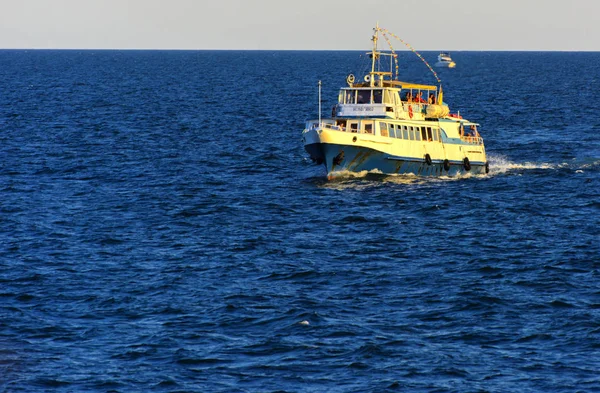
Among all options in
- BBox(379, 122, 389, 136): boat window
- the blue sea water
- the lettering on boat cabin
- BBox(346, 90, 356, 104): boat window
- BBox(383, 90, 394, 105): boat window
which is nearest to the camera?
the blue sea water

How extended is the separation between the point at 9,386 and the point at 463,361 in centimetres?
1475

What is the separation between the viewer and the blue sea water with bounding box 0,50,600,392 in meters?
33.0

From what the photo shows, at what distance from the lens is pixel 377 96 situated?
7069cm

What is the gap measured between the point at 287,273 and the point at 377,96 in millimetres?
28560

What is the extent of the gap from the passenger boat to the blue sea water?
1.40 meters

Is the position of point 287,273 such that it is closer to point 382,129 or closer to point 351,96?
point 382,129

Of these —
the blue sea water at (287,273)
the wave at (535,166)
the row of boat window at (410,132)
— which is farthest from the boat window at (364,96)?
the wave at (535,166)

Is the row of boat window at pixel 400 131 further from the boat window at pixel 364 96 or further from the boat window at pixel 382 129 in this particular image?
the boat window at pixel 364 96

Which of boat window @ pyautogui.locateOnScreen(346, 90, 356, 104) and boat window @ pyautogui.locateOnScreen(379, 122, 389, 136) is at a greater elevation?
boat window @ pyautogui.locateOnScreen(346, 90, 356, 104)

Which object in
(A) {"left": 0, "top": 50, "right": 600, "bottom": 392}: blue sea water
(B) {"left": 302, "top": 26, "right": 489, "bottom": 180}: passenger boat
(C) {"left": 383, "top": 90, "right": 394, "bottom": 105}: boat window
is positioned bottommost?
(A) {"left": 0, "top": 50, "right": 600, "bottom": 392}: blue sea water

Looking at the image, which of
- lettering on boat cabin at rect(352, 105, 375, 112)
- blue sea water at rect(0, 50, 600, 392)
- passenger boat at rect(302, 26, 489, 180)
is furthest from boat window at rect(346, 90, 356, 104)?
blue sea water at rect(0, 50, 600, 392)

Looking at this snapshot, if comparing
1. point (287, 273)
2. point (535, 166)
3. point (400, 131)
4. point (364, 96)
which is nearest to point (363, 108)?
point (364, 96)

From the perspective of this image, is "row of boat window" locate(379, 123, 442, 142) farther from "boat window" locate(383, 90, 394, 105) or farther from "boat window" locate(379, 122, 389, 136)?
"boat window" locate(383, 90, 394, 105)

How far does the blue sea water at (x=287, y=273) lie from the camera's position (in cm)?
3300
